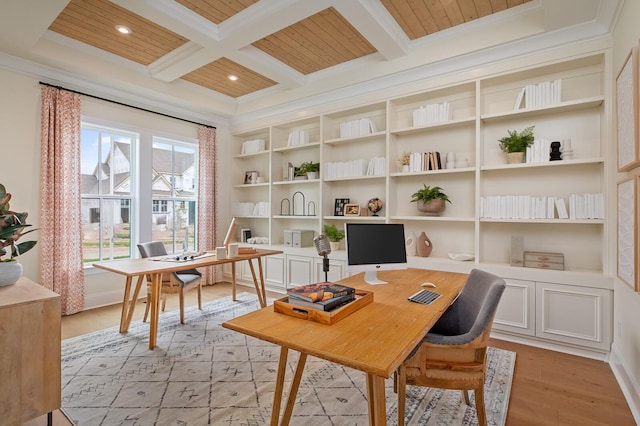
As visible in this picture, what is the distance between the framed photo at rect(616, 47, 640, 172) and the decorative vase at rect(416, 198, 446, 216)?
4.79 feet

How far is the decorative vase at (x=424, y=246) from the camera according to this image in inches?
141

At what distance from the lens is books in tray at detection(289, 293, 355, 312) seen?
1.47 meters

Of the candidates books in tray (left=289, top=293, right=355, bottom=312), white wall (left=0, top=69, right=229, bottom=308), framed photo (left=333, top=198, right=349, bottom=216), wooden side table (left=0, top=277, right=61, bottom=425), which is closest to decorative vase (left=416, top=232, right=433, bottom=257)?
framed photo (left=333, top=198, right=349, bottom=216)

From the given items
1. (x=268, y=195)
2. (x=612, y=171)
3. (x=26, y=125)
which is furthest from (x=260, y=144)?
(x=612, y=171)

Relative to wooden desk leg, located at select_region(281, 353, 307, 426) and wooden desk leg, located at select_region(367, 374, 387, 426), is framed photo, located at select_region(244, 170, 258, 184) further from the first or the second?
wooden desk leg, located at select_region(367, 374, 387, 426)

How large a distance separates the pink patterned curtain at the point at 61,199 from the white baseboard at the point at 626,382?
490 cm

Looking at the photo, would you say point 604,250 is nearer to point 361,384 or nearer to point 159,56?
point 361,384

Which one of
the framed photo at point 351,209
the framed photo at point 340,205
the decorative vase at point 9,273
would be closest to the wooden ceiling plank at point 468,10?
the framed photo at point 351,209

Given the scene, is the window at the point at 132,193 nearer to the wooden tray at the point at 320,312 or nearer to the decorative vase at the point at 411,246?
the decorative vase at the point at 411,246

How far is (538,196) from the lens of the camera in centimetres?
315

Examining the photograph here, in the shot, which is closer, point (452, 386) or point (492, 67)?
point (452, 386)

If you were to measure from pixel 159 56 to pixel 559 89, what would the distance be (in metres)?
4.19

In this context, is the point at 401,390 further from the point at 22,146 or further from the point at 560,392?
the point at 22,146

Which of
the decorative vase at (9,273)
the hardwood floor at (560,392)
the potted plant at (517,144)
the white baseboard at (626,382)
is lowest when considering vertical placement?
the hardwood floor at (560,392)
